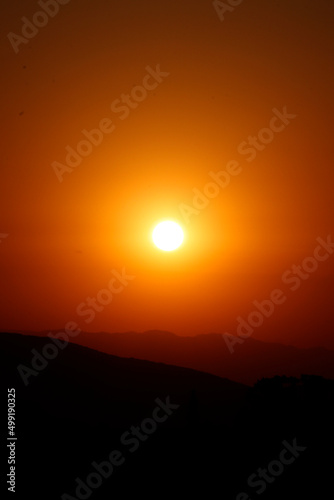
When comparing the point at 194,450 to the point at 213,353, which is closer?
the point at 194,450

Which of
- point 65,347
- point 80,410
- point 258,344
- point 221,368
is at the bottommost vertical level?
point 80,410

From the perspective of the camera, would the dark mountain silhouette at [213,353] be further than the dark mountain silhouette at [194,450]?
Yes

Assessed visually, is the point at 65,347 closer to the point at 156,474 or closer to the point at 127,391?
the point at 127,391

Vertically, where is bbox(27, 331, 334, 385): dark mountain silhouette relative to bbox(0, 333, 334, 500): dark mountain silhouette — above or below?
above

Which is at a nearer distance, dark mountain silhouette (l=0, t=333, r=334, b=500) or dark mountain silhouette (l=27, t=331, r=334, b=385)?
dark mountain silhouette (l=0, t=333, r=334, b=500)

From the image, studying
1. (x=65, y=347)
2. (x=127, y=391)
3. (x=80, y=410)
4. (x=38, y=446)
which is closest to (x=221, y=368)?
(x=65, y=347)

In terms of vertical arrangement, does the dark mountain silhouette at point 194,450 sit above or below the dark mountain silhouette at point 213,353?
below

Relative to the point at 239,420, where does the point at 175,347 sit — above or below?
above

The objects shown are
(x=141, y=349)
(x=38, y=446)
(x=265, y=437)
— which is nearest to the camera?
(x=265, y=437)
